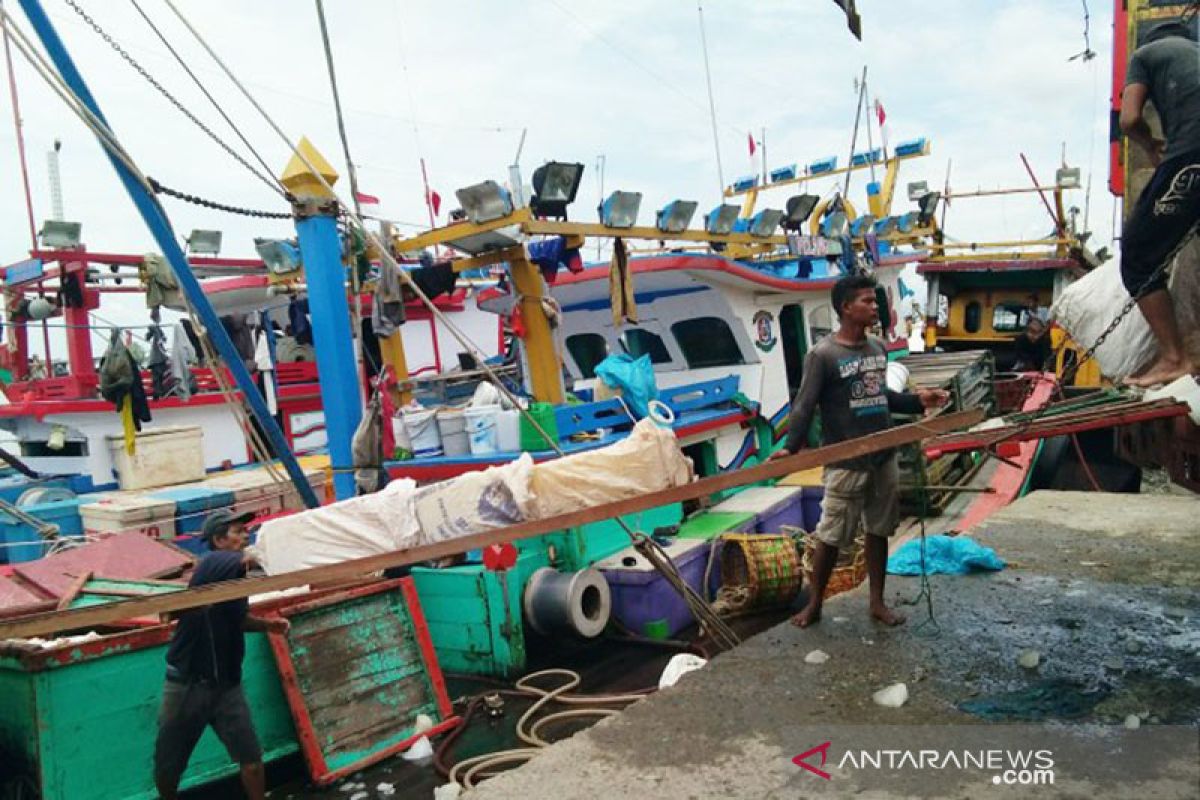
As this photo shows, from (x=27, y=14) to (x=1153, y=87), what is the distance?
5.23 metres

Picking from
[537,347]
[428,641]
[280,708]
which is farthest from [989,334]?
[280,708]

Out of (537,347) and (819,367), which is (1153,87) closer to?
(819,367)

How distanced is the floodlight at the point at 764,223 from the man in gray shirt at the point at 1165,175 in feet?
20.8

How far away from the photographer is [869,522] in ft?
12.3

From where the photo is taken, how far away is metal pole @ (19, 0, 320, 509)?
170 inches

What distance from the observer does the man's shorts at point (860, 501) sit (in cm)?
368

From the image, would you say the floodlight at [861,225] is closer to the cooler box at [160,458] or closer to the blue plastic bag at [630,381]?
the blue plastic bag at [630,381]

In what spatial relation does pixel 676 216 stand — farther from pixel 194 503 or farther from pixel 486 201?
pixel 194 503

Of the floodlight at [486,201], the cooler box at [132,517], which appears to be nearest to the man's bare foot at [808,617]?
the floodlight at [486,201]

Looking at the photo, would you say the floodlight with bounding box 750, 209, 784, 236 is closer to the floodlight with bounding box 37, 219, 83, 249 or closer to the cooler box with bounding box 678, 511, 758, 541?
the cooler box with bounding box 678, 511, 758, 541

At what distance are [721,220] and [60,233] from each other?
8799 millimetres

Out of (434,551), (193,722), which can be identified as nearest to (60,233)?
(193,722)

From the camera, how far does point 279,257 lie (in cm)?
926

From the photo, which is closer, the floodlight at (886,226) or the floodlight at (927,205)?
the floodlight at (886,226)
